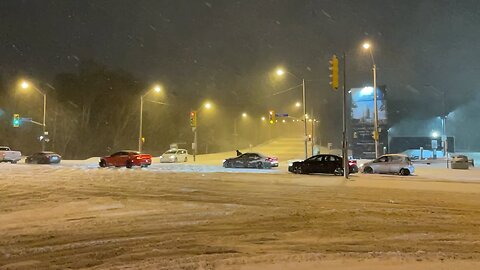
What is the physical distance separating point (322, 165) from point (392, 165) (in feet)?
15.9

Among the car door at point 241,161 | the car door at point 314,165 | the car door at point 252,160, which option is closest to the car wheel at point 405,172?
the car door at point 314,165

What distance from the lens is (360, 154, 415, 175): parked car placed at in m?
29.4

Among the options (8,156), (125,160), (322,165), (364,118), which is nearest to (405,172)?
(322,165)

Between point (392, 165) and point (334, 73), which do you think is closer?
point (334, 73)

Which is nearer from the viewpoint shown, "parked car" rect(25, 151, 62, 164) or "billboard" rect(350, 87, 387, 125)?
"parked car" rect(25, 151, 62, 164)

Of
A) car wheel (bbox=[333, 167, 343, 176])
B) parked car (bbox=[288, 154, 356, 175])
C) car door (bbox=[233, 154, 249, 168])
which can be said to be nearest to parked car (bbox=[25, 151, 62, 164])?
car door (bbox=[233, 154, 249, 168])

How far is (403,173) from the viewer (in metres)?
29.4

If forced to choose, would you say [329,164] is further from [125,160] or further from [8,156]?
[8,156]

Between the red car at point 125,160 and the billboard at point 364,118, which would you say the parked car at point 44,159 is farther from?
the billboard at point 364,118

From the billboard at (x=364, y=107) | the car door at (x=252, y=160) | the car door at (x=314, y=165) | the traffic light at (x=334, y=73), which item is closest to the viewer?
the traffic light at (x=334, y=73)

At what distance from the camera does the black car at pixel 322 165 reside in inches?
1110

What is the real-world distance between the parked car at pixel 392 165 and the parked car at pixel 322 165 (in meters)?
1.79

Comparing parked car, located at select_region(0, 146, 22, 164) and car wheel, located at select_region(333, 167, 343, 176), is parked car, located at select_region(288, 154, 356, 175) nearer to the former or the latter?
car wheel, located at select_region(333, 167, 343, 176)

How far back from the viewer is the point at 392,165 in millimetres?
29844
